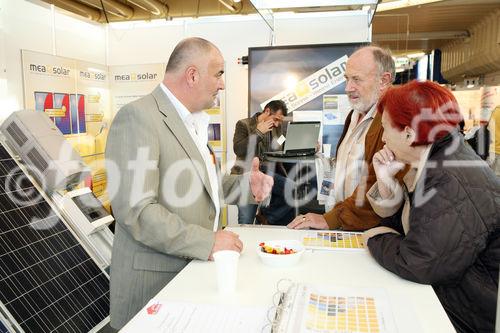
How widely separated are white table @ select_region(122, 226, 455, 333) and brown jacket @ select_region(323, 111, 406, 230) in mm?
336

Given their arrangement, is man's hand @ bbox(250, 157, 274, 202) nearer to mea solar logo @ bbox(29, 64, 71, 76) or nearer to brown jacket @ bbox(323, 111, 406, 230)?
brown jacket @ bbox(323, 111, 406, 230)

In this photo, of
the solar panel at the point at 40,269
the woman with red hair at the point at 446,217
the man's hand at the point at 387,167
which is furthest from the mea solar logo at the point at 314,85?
the woman with red hair at the point at 446,217

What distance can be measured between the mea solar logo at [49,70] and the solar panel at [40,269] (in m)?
1.75

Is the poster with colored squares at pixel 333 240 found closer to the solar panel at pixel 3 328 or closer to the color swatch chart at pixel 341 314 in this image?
the color swatch chart at pixel 341 314

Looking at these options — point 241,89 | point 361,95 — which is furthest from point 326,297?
point 241,89

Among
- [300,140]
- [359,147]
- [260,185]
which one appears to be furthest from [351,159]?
[300,140]

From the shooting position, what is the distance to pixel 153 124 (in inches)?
62.8

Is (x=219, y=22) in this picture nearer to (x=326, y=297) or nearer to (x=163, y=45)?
(x=163, y=45)

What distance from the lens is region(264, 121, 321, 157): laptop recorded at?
13.9 ft

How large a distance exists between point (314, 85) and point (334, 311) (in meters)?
4.04

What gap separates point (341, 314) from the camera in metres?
1.12

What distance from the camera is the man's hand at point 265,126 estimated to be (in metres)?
4.47

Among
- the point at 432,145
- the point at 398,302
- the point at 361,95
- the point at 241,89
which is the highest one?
the point at 241,89

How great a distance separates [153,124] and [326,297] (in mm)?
885
